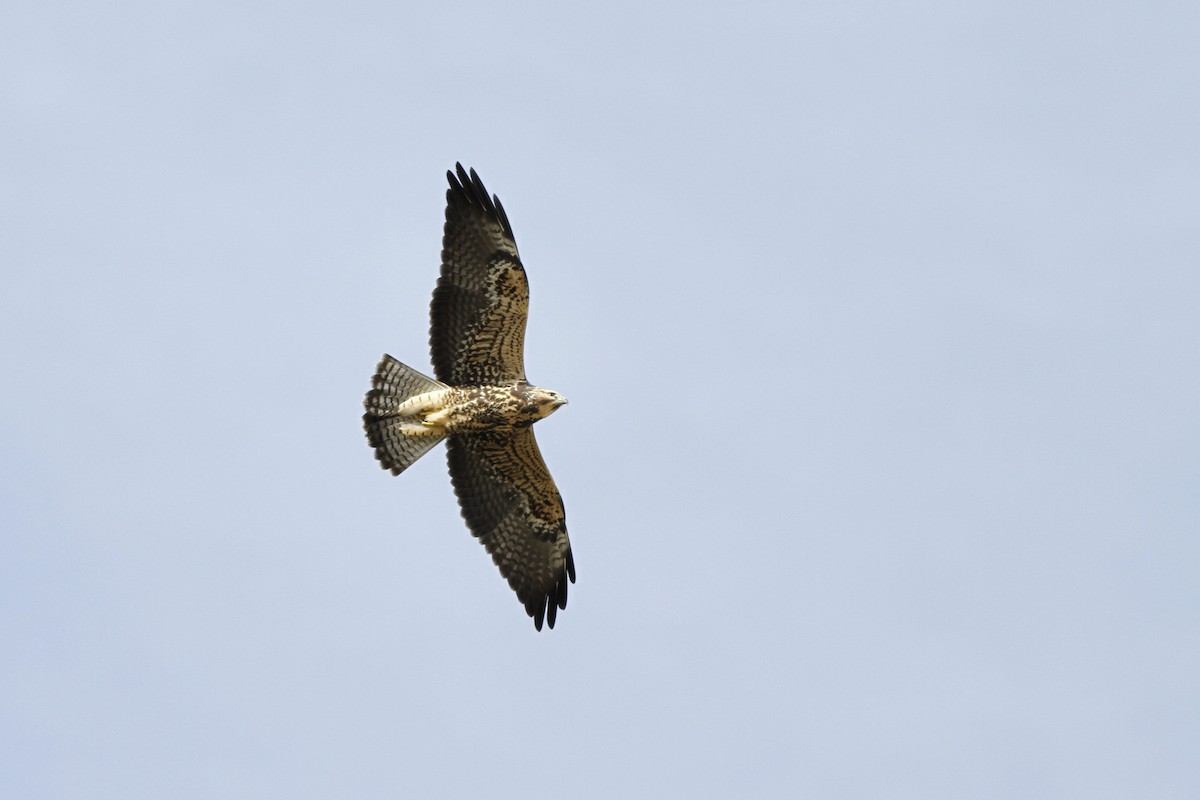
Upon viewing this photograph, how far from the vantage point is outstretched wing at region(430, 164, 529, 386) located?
65.1ft

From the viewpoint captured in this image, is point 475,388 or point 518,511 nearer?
point 475,388

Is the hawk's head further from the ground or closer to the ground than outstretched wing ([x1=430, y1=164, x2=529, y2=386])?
closer to the ground

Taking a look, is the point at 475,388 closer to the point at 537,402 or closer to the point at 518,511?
the point at 537,402

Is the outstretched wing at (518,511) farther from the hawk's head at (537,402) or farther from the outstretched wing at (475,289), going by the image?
the outstretched wing at (475,289)

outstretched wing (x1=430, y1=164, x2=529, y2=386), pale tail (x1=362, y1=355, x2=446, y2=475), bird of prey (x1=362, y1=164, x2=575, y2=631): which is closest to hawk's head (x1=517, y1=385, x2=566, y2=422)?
bird of prey (x1=362, y1=164, x2=575, y2=631)

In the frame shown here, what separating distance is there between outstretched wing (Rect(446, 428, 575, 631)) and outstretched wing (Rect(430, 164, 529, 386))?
3.15ft

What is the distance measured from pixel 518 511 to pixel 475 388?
1.81 metres

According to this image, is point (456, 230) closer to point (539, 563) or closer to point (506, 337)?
point (506, 337)

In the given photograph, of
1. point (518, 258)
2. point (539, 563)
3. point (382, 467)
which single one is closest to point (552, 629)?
point (539, 563)

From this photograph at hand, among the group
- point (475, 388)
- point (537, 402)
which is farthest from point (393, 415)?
point (537, 402)

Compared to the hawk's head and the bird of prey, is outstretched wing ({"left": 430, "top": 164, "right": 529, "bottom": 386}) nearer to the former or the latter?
the bird of prey

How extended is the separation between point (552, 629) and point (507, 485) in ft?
5.86

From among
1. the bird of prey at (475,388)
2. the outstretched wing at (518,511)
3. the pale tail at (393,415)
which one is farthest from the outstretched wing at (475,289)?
the outstretched wing at (518,511)

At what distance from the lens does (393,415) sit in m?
20.5
